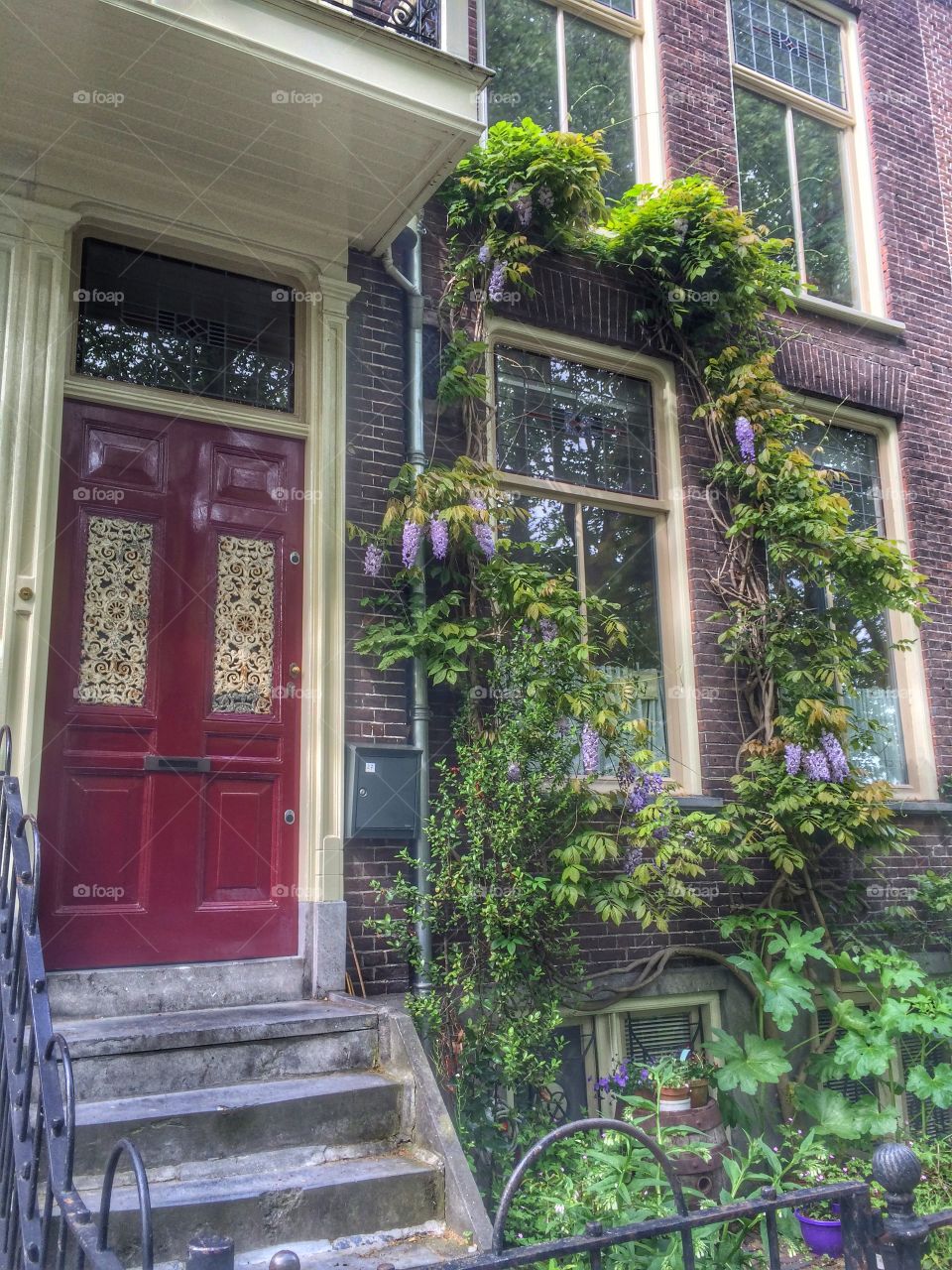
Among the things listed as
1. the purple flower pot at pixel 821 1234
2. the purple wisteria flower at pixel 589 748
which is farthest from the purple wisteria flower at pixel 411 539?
the purple flower pot at pixel 821 1234

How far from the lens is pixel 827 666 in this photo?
6.63 metres

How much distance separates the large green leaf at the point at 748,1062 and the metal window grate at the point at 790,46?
7.21 meters

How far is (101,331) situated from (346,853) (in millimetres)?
2829

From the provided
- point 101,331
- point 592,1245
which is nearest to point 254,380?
point 101,331

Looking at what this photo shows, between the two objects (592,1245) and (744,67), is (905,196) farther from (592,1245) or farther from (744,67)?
(592,1245)

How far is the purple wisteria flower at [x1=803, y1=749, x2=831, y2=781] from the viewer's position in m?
6.39

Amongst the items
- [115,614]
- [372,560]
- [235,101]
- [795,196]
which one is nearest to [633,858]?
[372,560]

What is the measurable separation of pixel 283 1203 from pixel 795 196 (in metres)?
8.01

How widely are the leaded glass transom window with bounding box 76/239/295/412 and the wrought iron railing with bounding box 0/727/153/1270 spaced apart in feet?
7.70

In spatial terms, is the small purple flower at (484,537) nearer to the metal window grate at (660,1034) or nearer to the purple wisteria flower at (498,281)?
the purple wisteria flower at (498,281)

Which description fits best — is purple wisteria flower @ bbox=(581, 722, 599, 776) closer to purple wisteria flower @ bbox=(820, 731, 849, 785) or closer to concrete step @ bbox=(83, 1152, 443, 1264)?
purple wisteria flower @ bbox=(820, 731, 849, 785)

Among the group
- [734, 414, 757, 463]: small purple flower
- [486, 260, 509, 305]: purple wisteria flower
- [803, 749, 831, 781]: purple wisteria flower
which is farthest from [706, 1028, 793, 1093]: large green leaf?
[486, 260, 509, 305]: purple wisteria flower

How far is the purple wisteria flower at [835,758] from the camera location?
643 cm

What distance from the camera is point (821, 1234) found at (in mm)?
5250
